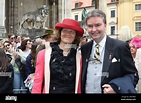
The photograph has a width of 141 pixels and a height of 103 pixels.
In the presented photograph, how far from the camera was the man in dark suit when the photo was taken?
2.11 m

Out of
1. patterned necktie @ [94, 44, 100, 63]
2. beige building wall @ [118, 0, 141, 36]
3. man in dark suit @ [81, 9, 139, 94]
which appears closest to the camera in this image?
man in dark suit @ [81, 9, 139, 94]

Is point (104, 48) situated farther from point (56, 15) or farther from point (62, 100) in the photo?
point (56, 15)

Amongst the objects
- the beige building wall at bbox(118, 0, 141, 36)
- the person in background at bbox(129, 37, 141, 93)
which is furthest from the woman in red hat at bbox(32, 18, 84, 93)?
the beige building wall at bbox(118, 0, 141, 36)

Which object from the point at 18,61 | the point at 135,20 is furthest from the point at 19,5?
the point at 135,20

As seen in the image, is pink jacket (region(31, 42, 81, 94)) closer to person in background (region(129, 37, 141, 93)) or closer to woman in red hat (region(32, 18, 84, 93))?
woman in red hat (region(32, 18, 84, 93))

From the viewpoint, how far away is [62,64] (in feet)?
7.39

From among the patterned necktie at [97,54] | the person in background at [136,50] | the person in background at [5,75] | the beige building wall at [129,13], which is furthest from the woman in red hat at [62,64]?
the beige building wall at [129,13]

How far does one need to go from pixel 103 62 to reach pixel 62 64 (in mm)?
283

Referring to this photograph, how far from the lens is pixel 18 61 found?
206 inches

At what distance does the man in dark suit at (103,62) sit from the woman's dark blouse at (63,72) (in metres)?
0.08

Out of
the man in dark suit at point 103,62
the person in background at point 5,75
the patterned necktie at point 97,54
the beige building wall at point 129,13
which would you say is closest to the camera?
the man in dark suit at point 103,62

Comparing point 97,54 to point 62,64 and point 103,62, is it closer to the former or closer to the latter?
point 103,62

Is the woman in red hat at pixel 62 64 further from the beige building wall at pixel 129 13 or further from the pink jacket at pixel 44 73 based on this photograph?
the beige building wall at pixel 129 13

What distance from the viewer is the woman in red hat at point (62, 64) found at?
A: 221cm
